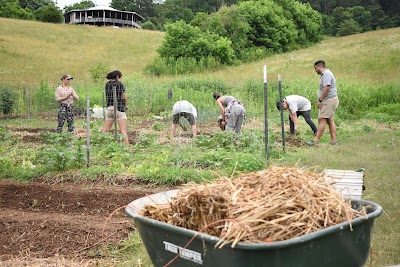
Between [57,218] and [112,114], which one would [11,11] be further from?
[57,218]

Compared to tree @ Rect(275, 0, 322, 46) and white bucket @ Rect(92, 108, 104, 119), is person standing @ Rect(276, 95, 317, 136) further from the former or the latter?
tree @ Rect(275, 0, 322, 46)

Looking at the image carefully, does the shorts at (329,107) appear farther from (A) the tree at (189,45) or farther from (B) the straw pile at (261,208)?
(A) the tree at (189,45)

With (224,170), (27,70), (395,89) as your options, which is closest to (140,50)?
(27,70)

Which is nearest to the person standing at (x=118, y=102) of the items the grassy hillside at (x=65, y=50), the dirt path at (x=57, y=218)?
the dirt path at (x=57, y=218)

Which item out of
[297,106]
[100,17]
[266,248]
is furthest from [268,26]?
[266,248]

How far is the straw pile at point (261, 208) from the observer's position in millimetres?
2318

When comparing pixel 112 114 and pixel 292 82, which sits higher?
pixel 292 82

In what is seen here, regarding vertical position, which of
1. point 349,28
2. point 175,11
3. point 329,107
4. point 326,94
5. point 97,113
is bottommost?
point 97,113

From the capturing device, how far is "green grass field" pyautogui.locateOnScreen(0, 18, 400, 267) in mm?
6664

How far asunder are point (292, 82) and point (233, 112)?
42.5ft

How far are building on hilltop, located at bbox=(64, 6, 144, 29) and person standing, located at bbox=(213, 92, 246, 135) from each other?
2742 inches

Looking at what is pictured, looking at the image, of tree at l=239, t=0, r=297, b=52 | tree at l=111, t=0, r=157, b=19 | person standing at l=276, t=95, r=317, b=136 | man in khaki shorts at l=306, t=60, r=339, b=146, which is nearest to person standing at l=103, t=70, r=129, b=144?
person standing at l=276, t=95, r=317, b=136

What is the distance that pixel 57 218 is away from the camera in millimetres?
5551

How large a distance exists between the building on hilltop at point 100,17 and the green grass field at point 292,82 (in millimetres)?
20781
